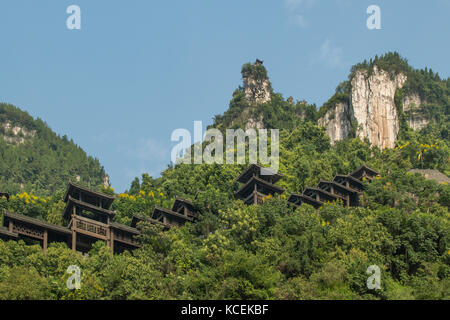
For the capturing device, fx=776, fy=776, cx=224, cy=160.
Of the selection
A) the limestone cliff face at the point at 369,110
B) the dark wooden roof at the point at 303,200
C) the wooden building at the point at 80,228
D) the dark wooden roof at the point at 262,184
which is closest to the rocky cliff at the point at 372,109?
the limestone cliff face at the point at 369,110

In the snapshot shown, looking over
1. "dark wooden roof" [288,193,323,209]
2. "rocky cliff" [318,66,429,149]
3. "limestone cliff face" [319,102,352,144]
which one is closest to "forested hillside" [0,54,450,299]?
"dark wooden roof" [288,193,323,209]

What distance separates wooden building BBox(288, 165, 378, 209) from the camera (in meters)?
72.8

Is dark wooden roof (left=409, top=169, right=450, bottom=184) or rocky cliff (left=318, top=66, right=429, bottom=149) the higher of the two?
A: rocky cliff (left=318, top=66, right=429, bottom=149)

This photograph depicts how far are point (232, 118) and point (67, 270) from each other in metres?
75.5

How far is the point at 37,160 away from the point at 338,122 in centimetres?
5495

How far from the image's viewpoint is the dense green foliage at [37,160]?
127875mm

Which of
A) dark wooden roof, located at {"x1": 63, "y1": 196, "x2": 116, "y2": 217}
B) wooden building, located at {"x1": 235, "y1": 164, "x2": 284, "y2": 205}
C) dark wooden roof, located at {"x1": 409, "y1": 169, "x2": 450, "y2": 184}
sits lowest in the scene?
dark wooden roof, located at {"x1": 63, "y1": 196, "x2": 116, "y2": 217}

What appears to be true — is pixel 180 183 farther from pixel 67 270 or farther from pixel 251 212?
pixel 67 270

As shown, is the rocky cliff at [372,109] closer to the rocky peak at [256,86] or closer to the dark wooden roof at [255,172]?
the rocky peak at [256,86]

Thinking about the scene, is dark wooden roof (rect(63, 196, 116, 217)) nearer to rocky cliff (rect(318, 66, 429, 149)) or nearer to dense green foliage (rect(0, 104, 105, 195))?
dense green foliage (rect(0, 104, 105, 195))

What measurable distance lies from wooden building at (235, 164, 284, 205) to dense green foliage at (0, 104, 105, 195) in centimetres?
4920

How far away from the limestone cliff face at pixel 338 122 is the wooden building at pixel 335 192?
111 ft

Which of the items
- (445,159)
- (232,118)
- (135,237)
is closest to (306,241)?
(135,237)

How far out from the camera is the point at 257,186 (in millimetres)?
71562
